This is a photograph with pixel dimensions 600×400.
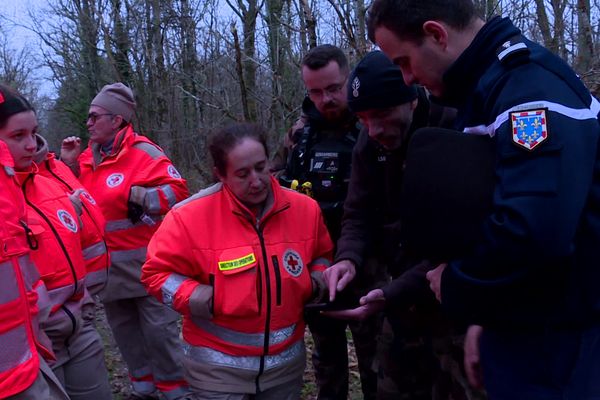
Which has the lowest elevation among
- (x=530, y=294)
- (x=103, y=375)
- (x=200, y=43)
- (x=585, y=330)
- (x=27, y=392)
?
(x=103, y=375)

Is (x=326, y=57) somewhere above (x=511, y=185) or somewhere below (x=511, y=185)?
above

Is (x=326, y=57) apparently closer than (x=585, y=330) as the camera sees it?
No

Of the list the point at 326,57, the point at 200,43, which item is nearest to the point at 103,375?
the point at 326,57

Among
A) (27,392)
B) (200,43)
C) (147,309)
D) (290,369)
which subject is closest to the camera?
(27,392)

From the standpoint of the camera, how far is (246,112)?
8234mm

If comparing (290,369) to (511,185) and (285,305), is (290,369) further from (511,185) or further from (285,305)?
(511,185)

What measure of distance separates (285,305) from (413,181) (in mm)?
1404

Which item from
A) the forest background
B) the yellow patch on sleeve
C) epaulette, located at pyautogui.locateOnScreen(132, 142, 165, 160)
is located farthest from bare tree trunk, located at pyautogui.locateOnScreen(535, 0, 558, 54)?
the yellow patch on sleeve

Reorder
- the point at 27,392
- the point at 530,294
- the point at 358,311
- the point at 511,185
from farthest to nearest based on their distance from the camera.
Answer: the point at 358,311 < the point at 27,392 < the point at 530,294 < the point at 511,185

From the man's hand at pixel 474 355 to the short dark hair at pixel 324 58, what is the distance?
2156 mm

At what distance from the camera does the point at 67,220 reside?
356 cm

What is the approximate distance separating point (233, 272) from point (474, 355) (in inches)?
50.7

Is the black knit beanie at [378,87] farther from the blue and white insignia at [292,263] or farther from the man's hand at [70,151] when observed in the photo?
the man's hand at [70,151]

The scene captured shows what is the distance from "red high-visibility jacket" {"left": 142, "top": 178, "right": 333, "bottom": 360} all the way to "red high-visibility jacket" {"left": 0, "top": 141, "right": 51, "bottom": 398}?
25.8 inches
